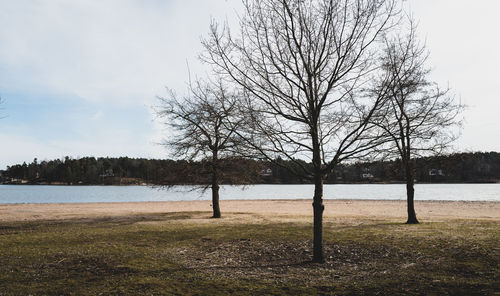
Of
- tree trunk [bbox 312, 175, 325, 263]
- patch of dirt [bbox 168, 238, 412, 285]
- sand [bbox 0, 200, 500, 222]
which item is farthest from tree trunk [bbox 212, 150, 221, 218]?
tree trunk [bbox 312, 175, 325, 263]

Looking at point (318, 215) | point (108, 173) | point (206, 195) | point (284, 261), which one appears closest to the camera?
point (318, 215)

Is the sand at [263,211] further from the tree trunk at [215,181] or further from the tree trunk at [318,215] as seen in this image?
the tree trunk at [318,215]

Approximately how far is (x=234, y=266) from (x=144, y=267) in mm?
2274

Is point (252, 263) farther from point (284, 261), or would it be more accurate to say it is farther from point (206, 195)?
point (206, 195)

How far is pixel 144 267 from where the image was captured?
9.05 metres

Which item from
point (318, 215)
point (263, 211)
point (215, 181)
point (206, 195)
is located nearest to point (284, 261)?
point (318, 215)

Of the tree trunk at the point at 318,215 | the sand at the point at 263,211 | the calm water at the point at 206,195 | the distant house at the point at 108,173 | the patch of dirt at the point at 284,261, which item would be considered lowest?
the calm water at the point at 206,195

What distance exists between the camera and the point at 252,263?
978cm

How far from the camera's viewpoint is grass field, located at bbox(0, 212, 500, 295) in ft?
23.3

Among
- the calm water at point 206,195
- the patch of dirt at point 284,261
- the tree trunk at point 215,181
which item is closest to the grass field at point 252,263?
the patch of dirt at point 284,261

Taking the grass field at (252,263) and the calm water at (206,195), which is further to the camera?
the calm water at (206,195)

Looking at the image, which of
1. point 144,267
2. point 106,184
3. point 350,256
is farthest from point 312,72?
point 106,184

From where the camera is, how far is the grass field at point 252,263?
23.3ft

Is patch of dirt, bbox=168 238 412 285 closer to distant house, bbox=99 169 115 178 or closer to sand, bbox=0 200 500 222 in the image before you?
sand, bbox=0 200 500 222
